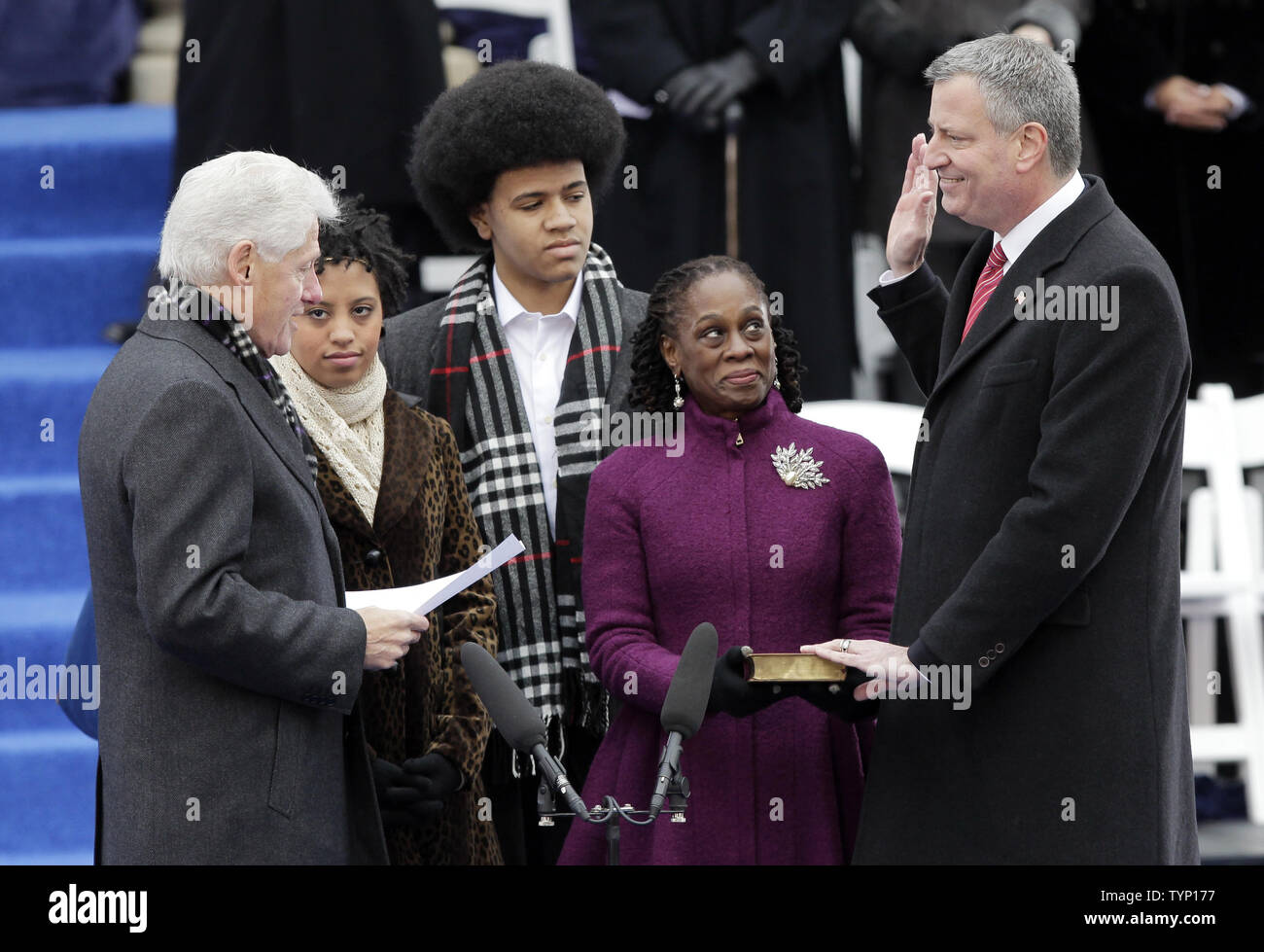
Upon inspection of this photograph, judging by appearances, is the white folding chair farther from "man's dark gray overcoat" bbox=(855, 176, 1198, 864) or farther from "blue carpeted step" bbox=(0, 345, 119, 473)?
"blue carpeted step" bbox=(0, 345, 119, 473)

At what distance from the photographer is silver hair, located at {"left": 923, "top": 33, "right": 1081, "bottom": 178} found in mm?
3389

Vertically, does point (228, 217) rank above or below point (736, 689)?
above

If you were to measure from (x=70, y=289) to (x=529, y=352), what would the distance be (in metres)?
3.08

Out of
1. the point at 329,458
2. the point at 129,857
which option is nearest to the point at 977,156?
the point at 329,458

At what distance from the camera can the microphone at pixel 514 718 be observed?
279cm

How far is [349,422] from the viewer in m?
3.83

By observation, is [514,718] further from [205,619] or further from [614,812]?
[205,619]

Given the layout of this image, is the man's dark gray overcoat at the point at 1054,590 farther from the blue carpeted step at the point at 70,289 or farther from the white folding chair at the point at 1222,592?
the blue carpeted step at the point at 70,289

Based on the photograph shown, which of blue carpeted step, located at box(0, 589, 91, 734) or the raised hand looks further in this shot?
blue carpeted step, located at box(0, 589, 91, 734)

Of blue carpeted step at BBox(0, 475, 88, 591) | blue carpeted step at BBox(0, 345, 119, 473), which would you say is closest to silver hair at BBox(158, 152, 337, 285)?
blue carpeted step at BBox(0, 475, 88, 591)

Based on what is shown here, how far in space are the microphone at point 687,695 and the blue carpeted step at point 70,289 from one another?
420 centimetres

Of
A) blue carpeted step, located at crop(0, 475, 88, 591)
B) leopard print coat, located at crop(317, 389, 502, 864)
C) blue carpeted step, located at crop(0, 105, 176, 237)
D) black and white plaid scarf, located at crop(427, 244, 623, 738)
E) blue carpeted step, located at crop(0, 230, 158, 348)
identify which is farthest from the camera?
blue carpeted step, located at crop(0, 105, 176, 237)

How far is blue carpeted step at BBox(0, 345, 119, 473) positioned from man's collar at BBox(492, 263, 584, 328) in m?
2.44

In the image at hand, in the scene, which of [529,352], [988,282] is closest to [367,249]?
[529,352]
